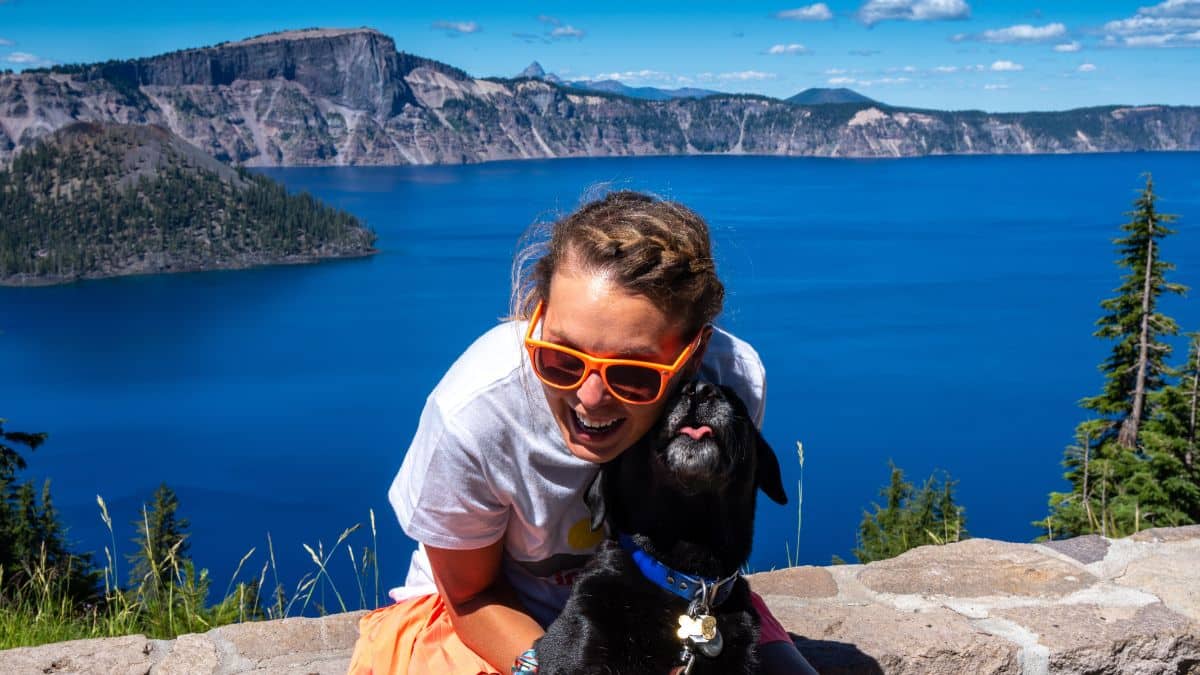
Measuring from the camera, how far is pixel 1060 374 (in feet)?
140

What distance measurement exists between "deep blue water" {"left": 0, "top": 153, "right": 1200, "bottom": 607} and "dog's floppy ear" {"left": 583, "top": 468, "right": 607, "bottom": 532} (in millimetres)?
525

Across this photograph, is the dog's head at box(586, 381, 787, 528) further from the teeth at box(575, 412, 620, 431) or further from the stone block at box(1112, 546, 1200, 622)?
the stone block at box(1112, 546, 1200, 622)

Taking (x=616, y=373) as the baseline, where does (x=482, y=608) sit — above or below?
below

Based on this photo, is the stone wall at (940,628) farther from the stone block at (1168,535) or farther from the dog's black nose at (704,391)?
the dog's black nose at (704,391)

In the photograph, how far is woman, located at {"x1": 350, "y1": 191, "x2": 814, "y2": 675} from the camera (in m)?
1.80

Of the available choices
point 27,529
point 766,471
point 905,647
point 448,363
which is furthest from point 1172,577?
point 448,363

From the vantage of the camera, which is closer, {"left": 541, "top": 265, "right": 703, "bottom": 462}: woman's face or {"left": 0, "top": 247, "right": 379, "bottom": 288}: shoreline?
{"left": 541, "top": 265, "right": 703, "bottom": 462}: woman's face

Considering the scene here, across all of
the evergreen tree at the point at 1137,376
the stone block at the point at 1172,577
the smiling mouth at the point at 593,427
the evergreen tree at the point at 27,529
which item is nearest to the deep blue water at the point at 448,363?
the smiling mouth at the point at 593,427

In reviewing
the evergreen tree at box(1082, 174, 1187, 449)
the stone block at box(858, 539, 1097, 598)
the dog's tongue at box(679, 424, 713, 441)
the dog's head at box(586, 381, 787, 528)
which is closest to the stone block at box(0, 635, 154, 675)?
the dog's head at box(586, 381, 787, 528)

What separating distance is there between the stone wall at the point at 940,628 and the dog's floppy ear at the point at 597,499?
79 cm

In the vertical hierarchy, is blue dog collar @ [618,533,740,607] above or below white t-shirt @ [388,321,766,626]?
below

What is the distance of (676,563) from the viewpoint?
1850 millimetres

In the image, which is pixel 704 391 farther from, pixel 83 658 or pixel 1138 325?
pixel 1138 325

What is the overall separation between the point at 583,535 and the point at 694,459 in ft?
1.39
